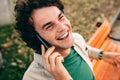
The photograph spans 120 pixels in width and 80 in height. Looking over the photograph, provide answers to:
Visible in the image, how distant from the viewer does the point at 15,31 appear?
607cm

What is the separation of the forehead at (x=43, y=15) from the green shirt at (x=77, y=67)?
0.48 m

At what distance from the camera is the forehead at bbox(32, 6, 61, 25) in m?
2.60

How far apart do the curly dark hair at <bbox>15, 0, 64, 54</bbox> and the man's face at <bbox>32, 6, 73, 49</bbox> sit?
0.05 m

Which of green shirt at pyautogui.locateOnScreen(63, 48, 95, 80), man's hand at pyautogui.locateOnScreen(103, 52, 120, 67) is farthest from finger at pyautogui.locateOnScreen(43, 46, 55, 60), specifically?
man's hand at pyautogui.locateOnScreen(103, 52, 120, 67)

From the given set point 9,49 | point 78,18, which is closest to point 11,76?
point 9,49

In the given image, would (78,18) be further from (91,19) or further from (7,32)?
(7,32)

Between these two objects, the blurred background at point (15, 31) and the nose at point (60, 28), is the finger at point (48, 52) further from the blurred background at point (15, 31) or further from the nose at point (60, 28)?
the blurred background at point (15, 31)

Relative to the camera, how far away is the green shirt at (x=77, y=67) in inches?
112

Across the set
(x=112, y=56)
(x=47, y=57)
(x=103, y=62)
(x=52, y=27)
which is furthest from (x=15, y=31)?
(x=47, y=57)

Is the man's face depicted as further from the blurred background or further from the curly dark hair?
the blurred background

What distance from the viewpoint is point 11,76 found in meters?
4.95

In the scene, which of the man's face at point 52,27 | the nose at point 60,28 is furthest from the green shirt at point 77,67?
the nose at point 60,28

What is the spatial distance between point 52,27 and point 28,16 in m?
0.25

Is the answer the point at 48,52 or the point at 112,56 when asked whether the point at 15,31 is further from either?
the point at 48,52
